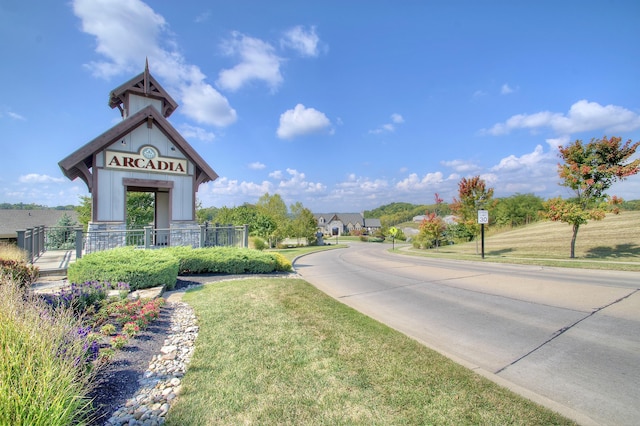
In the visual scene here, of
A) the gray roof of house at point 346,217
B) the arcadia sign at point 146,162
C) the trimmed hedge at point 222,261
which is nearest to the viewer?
the trimmed hedge at point 222,261

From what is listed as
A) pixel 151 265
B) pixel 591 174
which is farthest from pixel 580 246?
pixel 151 265

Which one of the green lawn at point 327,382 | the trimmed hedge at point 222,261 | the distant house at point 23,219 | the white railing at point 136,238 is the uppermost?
the distant house at point 23,219

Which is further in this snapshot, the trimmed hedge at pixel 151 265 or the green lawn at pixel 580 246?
the green lawn at pixel 580 246

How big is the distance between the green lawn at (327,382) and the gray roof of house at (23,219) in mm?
38736

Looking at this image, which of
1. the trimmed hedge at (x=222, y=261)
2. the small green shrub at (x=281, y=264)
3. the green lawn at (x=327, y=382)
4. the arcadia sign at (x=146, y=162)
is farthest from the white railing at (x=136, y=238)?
the green lawn at (x=327, y=382)

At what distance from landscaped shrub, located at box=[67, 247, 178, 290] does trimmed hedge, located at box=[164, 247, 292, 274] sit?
2.16 meters

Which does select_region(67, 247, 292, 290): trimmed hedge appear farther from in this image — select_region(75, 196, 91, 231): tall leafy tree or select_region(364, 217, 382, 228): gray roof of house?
select_region(364, 217, 382, 228): gray roof of house

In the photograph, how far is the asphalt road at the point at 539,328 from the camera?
3646mm

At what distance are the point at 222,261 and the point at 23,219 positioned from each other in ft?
126

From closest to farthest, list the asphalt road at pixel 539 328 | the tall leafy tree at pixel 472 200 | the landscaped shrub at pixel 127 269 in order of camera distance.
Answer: the asphalt road at pixel 539 328 < the landscaped shrub at pixel 127 269 < the tall leafy tree at pixel 472 200

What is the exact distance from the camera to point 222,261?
36.6 feet

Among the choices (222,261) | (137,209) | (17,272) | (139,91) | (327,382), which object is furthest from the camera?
(137,209)

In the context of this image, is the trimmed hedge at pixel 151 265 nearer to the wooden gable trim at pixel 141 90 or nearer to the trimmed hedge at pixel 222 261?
the trimmed hedge at pixel 222 261

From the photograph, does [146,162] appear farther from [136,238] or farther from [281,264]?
[281,264]
